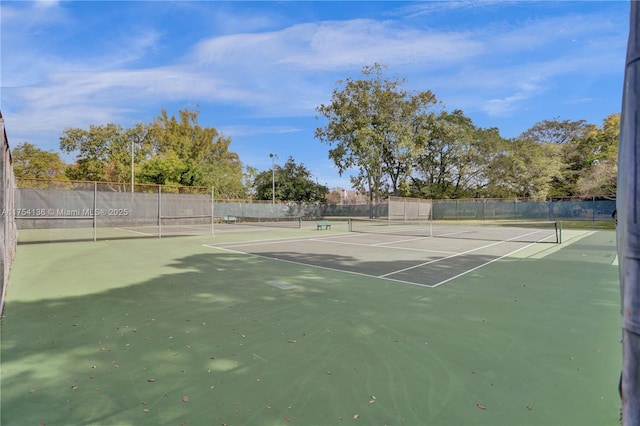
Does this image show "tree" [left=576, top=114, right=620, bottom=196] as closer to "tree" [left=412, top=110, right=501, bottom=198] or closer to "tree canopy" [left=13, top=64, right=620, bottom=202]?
"tree canopy" [left=13, top=64, right=620, bottom=202]

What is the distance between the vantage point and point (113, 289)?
5.63 meters

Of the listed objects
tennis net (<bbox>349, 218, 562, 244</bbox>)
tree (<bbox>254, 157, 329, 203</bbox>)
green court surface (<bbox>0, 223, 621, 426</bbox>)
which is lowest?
tennis net (<bbox>349, 218, 562, 244</bbox>)

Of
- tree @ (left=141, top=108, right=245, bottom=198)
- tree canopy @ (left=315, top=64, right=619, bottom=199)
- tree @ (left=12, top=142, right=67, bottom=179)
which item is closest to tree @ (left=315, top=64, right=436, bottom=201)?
tree canopy @ (left=315, top=64, right=619, bottom=199)

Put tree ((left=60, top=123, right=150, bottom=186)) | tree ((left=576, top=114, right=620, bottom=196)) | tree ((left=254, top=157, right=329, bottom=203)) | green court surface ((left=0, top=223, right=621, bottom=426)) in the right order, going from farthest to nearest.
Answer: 1. tree ((left=254, top=157, right=329, bottom=203))
2. tree ((left=60, top=123, right=150, bottom=186))
3. tree ((left=576, top=114, right=620, bottom=196))
4. green court surface ((left=0, top=223, right=621, bottom=426))

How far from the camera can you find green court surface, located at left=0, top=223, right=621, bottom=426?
2.37 m

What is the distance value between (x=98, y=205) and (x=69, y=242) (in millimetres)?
2188

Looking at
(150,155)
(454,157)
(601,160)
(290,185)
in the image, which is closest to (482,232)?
(601,160)

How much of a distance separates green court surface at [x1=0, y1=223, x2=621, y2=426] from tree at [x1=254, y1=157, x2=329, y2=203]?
3848 cm

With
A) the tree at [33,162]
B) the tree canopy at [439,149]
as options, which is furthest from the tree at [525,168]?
the tree at [33,162]

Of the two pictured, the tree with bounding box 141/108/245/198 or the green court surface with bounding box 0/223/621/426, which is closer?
the green court surface with bounding box 0/223/621/426

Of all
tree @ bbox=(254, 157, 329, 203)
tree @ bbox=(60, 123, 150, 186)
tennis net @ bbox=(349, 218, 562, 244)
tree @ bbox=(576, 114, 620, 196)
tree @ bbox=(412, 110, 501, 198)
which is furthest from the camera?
tree @ bbox=(254, 157, 329, 203)

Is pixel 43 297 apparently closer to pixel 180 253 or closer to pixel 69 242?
pixel 180 253

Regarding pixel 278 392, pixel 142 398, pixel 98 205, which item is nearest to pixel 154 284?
pixel 142 398

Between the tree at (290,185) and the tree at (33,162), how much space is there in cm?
2271
